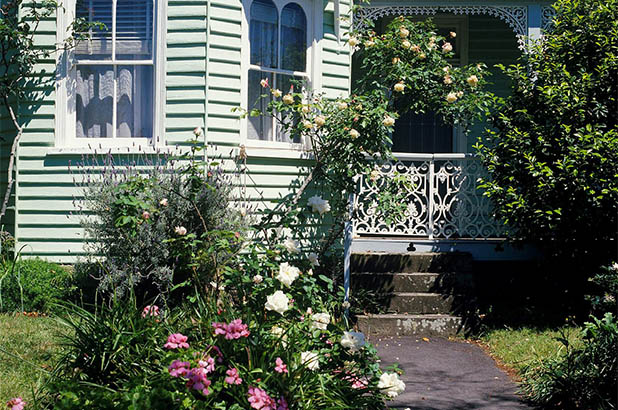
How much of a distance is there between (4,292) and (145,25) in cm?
364

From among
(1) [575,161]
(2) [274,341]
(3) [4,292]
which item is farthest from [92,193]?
(1) [575,161]

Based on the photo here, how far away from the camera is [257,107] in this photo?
28.8 feet

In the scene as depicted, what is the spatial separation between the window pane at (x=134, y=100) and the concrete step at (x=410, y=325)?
3.62 meters

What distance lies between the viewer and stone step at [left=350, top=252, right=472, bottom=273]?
815 cm

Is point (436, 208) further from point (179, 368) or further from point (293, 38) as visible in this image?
point (179, 368)

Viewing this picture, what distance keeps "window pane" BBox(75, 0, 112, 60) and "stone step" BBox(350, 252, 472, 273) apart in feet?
13.4

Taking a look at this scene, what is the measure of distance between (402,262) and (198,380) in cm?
482

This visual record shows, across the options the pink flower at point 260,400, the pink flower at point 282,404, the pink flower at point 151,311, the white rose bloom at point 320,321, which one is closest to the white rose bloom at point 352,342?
the white rose bloom at point 320,321

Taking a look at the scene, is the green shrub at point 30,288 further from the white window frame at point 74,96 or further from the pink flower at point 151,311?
the pink flower at point 151,311

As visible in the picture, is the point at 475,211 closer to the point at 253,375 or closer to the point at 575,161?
the point at 575,161

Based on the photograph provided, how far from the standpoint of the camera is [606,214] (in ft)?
24.5

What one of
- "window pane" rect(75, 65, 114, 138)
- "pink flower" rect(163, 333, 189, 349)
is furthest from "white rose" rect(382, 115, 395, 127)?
"pink flower" rect(163, 333, 189, 349)

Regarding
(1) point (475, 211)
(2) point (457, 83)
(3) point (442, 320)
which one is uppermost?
(2) point (457, 83)

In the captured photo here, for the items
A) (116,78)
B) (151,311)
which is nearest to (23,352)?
(151,311)
